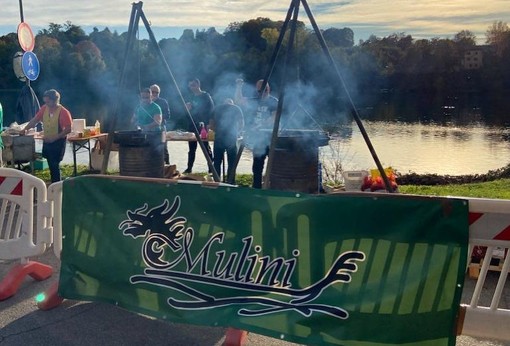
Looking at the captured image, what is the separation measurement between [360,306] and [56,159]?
21.3 ft

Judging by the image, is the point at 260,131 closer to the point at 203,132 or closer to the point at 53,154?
the point at 203,132

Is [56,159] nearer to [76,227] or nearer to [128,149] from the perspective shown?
[128,149]

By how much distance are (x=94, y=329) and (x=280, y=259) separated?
1589 mm

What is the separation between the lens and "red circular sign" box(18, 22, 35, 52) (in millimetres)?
11588

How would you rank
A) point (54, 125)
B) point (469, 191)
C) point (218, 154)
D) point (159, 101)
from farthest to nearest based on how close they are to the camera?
point (159, 101), point (218, 154), point (469, 191), point (54, 125)

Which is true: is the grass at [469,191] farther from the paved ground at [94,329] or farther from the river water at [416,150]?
the paved ground at [94,329]

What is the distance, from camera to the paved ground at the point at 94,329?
12.4ft

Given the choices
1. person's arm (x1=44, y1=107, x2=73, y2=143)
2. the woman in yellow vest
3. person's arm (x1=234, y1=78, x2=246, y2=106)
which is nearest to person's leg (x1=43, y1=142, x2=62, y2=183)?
the woman in yellow vest

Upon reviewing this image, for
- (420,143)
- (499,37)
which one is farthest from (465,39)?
(420,143)

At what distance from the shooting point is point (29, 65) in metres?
11.7

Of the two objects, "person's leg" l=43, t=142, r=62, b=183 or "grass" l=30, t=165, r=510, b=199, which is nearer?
"person's leg" l=43, t=142, r=62, b=183

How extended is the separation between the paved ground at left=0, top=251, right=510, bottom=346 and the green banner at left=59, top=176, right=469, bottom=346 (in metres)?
0.18

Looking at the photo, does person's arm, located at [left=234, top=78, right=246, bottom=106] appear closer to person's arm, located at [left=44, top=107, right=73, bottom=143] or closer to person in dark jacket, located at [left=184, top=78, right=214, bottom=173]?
person in dark jacket, located at [left=184, top=78, right=214, bottom=173]

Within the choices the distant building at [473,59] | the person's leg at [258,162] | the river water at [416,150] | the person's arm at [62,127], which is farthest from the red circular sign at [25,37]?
the distant building at [473,59]
